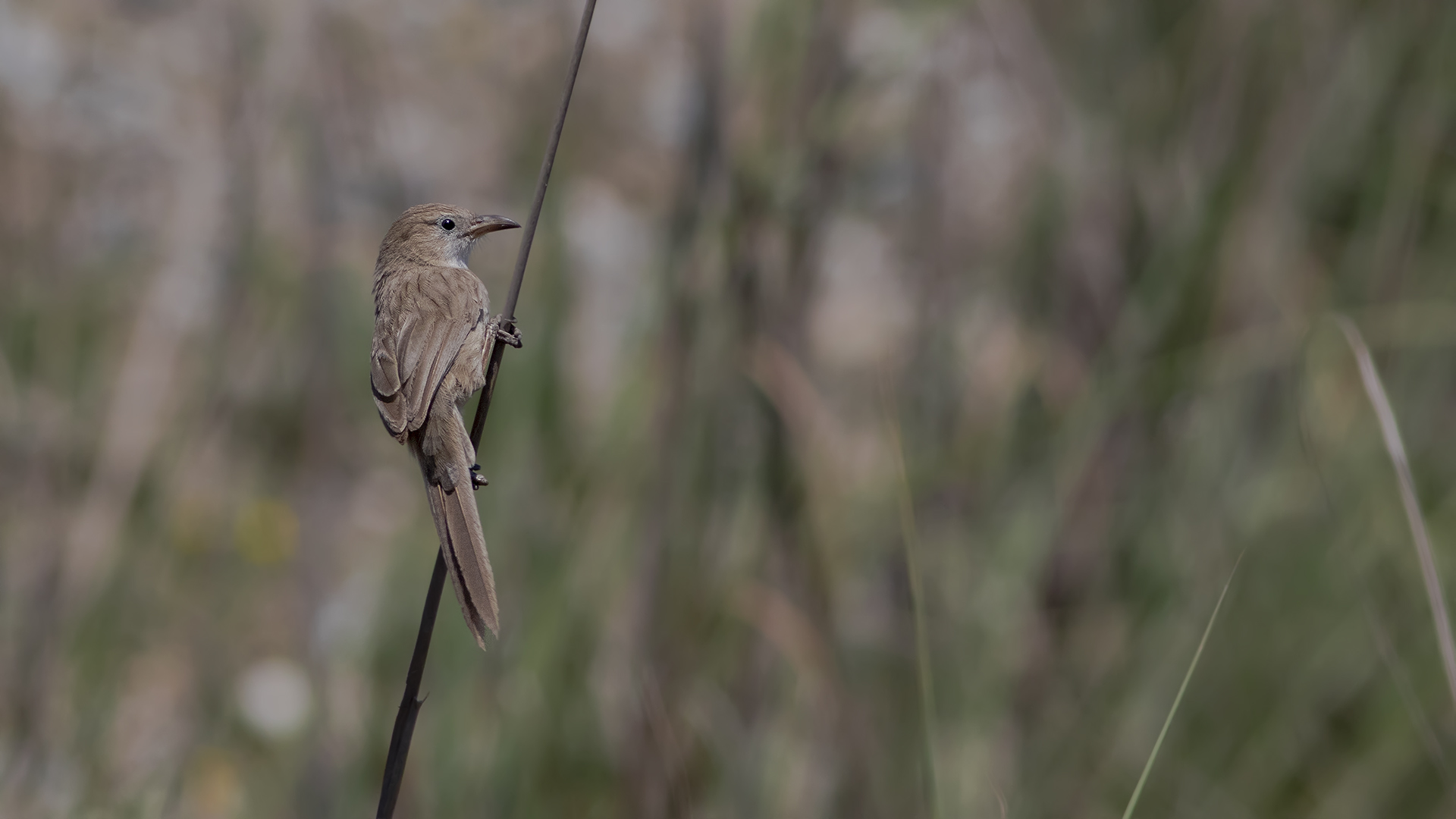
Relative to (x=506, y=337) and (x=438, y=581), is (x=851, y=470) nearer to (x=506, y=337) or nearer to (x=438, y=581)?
(x=506, y=337)

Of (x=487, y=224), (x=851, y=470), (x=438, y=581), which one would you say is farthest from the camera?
(x=851, y=470)

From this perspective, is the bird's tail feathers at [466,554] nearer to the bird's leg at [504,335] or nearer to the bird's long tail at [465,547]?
the bird's long tail at [465,547]

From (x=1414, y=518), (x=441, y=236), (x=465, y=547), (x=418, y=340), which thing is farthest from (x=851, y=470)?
(x=465, y=547)

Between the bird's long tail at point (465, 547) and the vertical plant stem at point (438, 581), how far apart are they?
2 centimetres

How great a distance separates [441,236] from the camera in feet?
7.77

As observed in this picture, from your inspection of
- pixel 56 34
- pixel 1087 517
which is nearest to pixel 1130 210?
pixel 1087 517

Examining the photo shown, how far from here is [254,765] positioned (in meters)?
3.30

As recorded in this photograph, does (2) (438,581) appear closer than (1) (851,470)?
Yes

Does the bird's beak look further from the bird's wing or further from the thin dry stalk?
the thin dry stalk

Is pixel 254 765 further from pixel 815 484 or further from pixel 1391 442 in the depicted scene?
pixel 1391 442

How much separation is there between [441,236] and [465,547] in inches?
41.2

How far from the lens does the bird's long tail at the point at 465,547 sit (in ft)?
4.37

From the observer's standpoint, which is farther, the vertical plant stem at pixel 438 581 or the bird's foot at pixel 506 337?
the bird's foot at pixel 506 337

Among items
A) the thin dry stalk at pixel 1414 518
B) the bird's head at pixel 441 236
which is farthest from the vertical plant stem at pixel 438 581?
the thin dry stalk at pixel 1414 518
